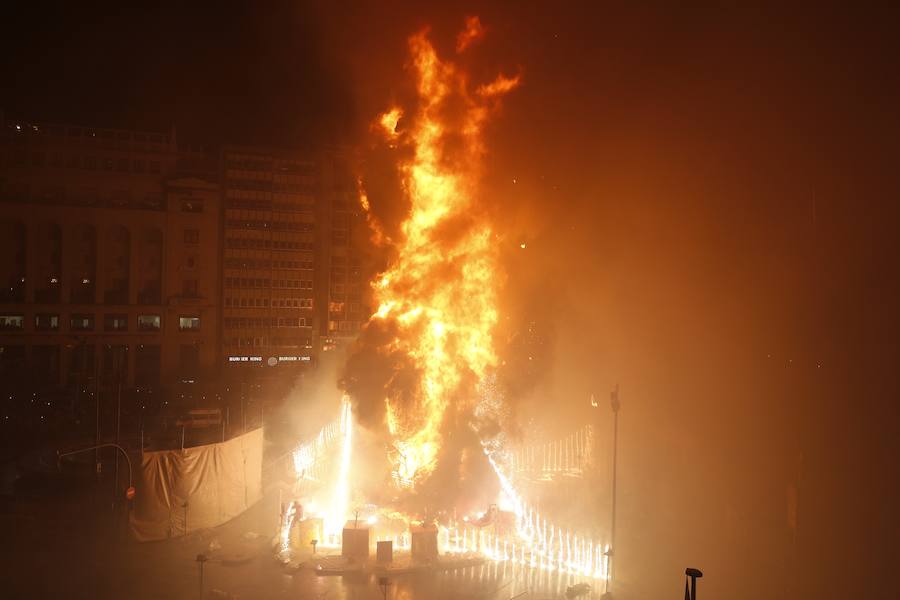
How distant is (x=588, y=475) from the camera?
25.6 meters

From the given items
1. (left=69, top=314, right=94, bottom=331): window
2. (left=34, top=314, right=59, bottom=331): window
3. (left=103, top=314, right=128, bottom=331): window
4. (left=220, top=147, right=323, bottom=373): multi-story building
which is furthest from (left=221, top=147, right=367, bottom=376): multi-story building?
(left=34, top=314, right=59, bottom=331): window

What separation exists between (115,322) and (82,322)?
85.0 inches

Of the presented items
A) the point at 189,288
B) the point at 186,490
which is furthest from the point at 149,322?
the point at 186,490

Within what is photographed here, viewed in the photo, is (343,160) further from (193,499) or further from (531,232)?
(193,499)

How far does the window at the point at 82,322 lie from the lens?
4741 cm

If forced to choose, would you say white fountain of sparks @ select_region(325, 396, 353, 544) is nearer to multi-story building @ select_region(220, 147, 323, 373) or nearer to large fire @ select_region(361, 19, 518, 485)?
large fire @ select_region(361, 19, 518, 485)

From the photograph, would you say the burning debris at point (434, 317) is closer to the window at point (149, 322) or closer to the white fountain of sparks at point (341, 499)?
the white fountain of sparks at point (341, 499)

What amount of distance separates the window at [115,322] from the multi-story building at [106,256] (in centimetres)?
7

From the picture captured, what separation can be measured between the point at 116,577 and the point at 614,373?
25741 mm

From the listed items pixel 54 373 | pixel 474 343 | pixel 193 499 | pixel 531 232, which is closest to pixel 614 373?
pixel 531 232

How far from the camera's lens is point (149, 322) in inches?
1930

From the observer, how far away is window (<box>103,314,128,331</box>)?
48219 mm

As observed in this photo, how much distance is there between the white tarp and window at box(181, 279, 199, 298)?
34.8 metres

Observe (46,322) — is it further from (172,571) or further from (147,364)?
(172,571)
